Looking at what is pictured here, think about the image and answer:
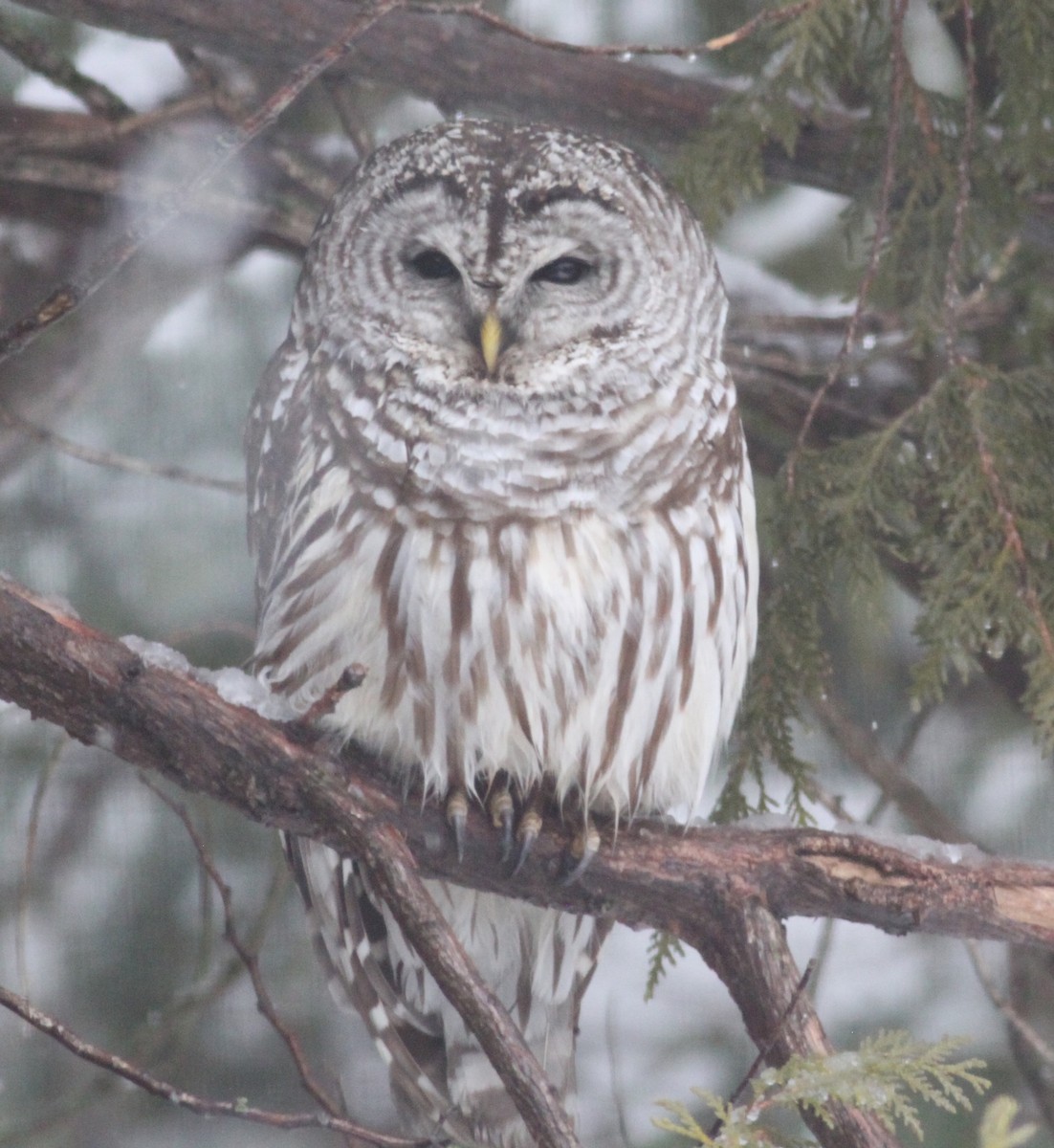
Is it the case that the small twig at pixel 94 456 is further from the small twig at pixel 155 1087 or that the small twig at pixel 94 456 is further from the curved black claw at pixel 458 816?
the small twig at pixel 155 1087

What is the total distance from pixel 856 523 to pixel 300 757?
3.54ft

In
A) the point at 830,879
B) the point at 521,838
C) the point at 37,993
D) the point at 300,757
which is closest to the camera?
the point at 300,757

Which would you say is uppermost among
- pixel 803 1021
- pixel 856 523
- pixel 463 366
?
pixel 463 366

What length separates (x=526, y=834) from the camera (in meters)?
2.38

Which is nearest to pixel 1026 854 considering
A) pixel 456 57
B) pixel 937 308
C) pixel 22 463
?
pixel 937 308

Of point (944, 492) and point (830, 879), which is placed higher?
point (944, 492)

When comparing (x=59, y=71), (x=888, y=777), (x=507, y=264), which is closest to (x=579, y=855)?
(x=507, y=264)

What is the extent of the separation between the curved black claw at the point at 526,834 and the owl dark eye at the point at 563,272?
827 mm

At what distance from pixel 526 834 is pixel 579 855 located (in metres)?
0.09

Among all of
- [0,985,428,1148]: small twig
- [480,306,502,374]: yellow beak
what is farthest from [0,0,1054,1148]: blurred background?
[0,985,428,1148]: small twig

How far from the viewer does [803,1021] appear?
2.12 metres

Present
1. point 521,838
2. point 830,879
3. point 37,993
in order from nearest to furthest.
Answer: point 830,879 → point 521,838 → point 37,993

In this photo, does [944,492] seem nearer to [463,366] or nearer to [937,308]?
[937,308]

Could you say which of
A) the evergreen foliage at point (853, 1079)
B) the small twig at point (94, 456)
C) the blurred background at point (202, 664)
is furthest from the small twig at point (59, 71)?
the evergreen foliage at point (853, 1079)
